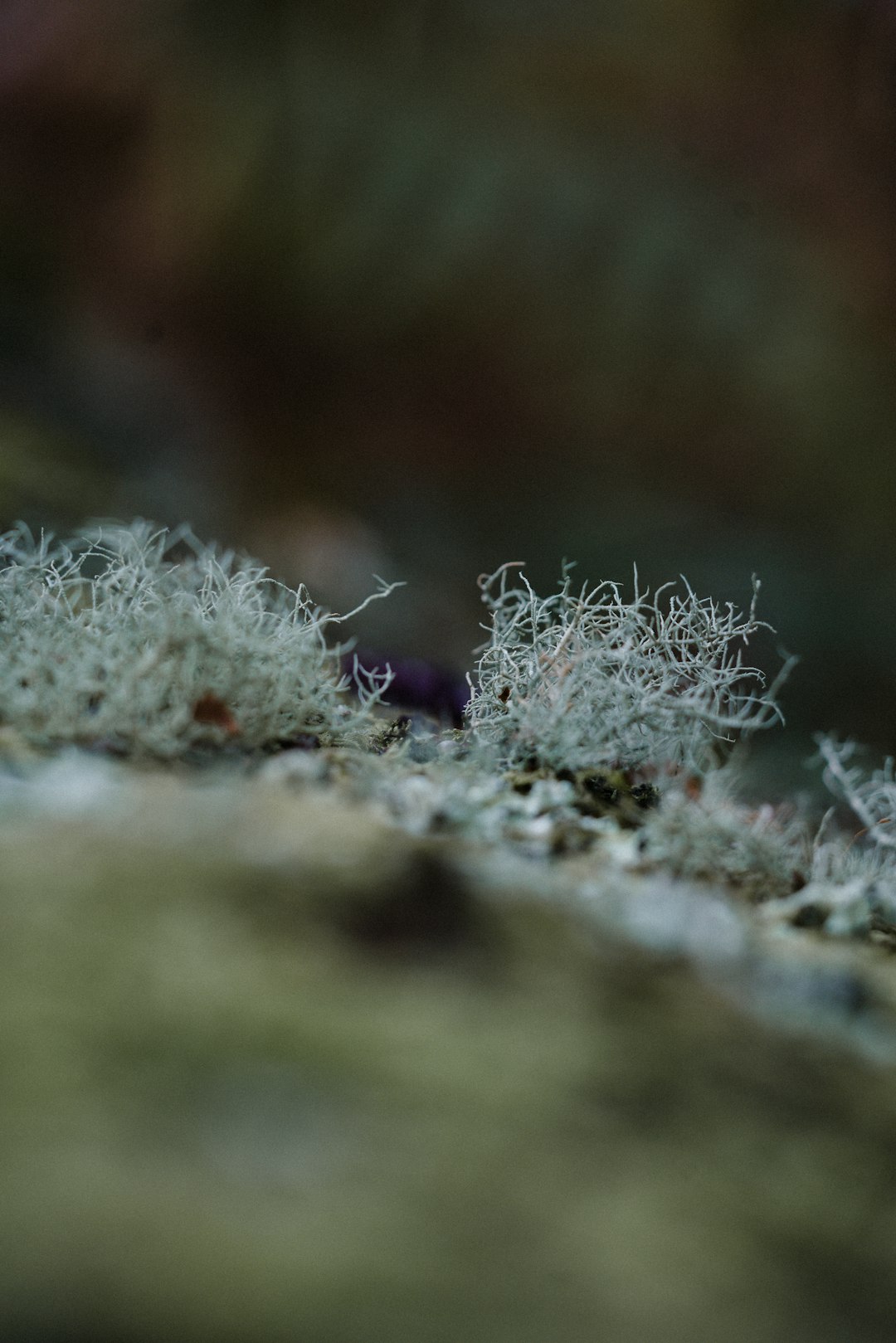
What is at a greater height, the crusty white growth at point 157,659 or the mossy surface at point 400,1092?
the crusty white growth at point 157,659

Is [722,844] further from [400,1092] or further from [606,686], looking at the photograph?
[400,1092]

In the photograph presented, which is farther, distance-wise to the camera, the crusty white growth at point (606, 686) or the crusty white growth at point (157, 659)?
the crusty white growth at point (606, 686)

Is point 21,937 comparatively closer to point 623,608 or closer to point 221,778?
point 221,778

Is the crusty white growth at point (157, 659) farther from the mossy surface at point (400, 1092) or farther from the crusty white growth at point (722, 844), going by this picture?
the crusty white growth at point (722, 844)

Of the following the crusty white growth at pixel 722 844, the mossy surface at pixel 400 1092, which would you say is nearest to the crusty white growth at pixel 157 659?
the mossy surface at pixel 400 1092

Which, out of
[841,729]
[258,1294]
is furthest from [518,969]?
[841,729]

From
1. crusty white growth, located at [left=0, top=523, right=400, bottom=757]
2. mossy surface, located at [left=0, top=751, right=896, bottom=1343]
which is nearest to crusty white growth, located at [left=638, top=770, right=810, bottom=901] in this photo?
mossy surface, located at [left=0, top=751, right=896, bottom=1343]

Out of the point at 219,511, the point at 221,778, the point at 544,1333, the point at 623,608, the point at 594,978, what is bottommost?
the point at 544,1333
